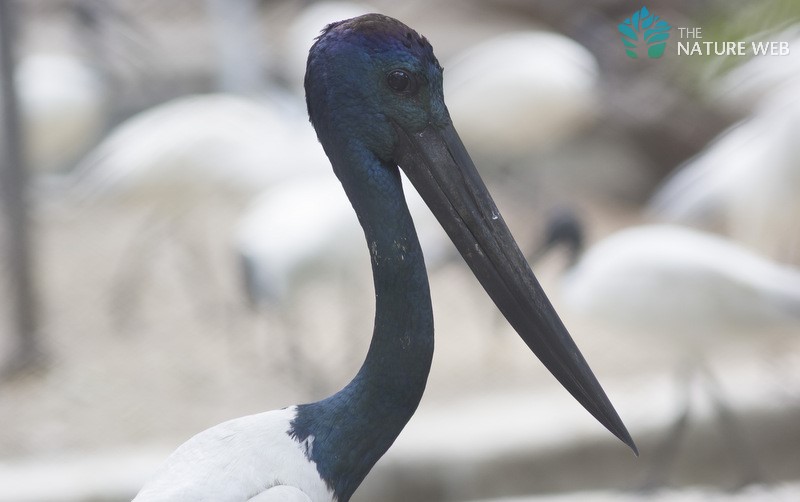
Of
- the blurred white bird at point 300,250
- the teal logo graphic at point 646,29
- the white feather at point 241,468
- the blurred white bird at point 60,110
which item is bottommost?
the white feather at point 241,468

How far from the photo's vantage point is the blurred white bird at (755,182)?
424cm

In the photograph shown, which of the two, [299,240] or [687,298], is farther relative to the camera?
[299,240]

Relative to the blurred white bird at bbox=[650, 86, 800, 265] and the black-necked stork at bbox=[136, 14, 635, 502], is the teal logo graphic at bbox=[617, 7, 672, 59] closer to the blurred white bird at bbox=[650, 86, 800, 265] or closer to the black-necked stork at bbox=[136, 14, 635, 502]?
the blurred white bird at bbox=[650, 86, 800, 265]

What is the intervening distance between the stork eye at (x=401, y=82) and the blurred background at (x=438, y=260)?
74 cm

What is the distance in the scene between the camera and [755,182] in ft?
14.1

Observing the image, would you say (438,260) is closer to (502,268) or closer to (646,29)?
(646,29)

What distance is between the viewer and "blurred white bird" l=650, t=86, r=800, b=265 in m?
4.24

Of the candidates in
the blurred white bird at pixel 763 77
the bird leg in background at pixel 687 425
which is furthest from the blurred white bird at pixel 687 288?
the blurred white bird at pixel 763 77

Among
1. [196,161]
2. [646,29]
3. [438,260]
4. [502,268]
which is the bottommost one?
[502,268]

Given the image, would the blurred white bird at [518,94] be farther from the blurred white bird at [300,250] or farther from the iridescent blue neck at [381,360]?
the iridescent blue neck at [381,360]

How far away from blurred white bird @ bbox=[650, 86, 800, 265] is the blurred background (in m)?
0.01

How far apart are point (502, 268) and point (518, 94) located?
3525 millimetres

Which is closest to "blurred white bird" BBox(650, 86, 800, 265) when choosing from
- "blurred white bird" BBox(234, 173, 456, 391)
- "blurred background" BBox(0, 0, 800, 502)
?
"blurred background" BBox(0, 0, 800, 502)

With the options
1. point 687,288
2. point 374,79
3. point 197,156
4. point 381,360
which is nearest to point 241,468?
point 381,360
